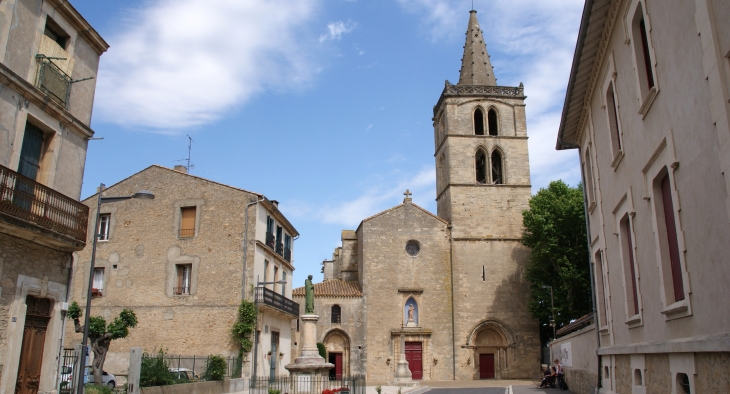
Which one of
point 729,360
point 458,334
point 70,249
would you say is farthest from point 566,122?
point 458,334

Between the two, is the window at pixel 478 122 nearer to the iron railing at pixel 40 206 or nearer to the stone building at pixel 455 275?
the stone building at pixel 455 275

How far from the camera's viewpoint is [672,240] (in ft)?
28.4

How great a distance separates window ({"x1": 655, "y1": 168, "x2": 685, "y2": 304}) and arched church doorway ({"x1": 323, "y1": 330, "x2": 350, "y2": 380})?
98.5ft

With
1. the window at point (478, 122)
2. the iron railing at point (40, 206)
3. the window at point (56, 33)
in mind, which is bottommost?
the iron railing at point (40, 206)

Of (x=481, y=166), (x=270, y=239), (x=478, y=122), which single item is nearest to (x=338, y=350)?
(x=270, y=239)

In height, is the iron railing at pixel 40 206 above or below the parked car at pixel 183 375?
above

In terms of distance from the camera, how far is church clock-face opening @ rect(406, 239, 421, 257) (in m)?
39.4

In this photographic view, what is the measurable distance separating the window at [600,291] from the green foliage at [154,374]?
12.0 meters

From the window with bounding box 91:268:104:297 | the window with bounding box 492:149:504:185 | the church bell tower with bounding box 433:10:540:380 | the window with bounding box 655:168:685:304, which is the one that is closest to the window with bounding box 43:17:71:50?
the window with bounding box 655:168:685:304

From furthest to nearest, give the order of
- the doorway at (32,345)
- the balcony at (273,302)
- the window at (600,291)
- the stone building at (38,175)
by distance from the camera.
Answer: the balcony at (273,302)
the window at (600,291)
the doorway at (32,345)
the stone building at (38,175)

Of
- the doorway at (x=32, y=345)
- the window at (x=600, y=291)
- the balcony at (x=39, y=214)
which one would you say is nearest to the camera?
the balcony at (x=39, y=214)

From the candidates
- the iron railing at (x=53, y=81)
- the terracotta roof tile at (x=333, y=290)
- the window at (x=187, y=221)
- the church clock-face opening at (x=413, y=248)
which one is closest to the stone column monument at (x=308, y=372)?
the window at (x=187, y=221)

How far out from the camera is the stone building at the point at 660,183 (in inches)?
255

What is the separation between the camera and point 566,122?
53.0 ft
